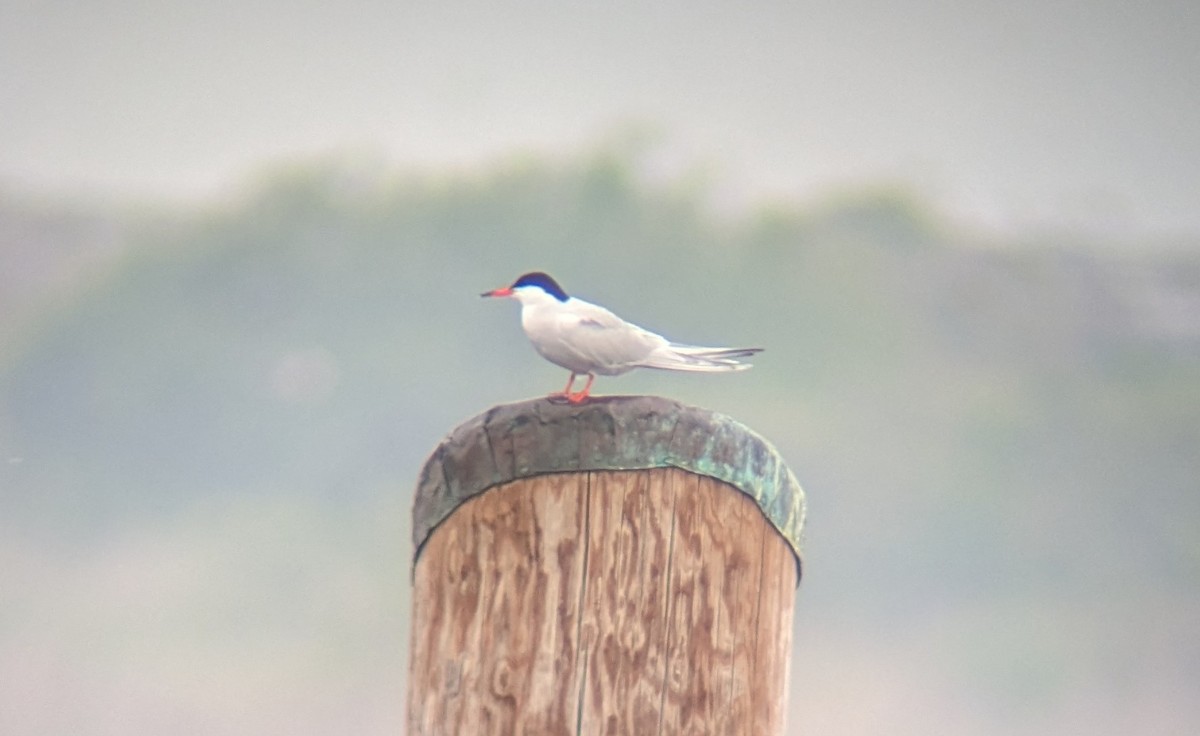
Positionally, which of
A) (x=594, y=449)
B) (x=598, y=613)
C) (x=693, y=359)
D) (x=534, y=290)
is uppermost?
(x=534, y=290)

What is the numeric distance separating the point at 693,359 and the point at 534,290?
1.07 feet

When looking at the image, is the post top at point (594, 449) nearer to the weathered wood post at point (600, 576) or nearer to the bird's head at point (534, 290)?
the weathered wood post at point (600, 576)

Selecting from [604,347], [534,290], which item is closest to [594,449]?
[604,347]

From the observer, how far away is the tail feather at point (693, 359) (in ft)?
7.60

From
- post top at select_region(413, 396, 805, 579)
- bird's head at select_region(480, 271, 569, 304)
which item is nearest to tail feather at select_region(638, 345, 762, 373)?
bird's head at select_region(480, 271, 569, 304)

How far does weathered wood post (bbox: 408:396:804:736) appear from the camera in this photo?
1673mm

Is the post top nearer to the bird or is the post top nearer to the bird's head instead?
the bird

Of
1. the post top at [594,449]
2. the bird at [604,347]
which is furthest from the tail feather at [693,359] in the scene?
the post top at [594,449]

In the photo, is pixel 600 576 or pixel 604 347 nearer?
pixel 600 576

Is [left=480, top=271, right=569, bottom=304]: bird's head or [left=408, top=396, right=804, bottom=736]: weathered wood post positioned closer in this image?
[left=408, top=396, right=804, bottom=736]: weathered wood post

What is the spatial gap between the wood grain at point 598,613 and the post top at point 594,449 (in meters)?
0.02

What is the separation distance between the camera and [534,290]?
97.0 inches

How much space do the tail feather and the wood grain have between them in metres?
0.57

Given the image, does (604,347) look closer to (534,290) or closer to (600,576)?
(534,290)
